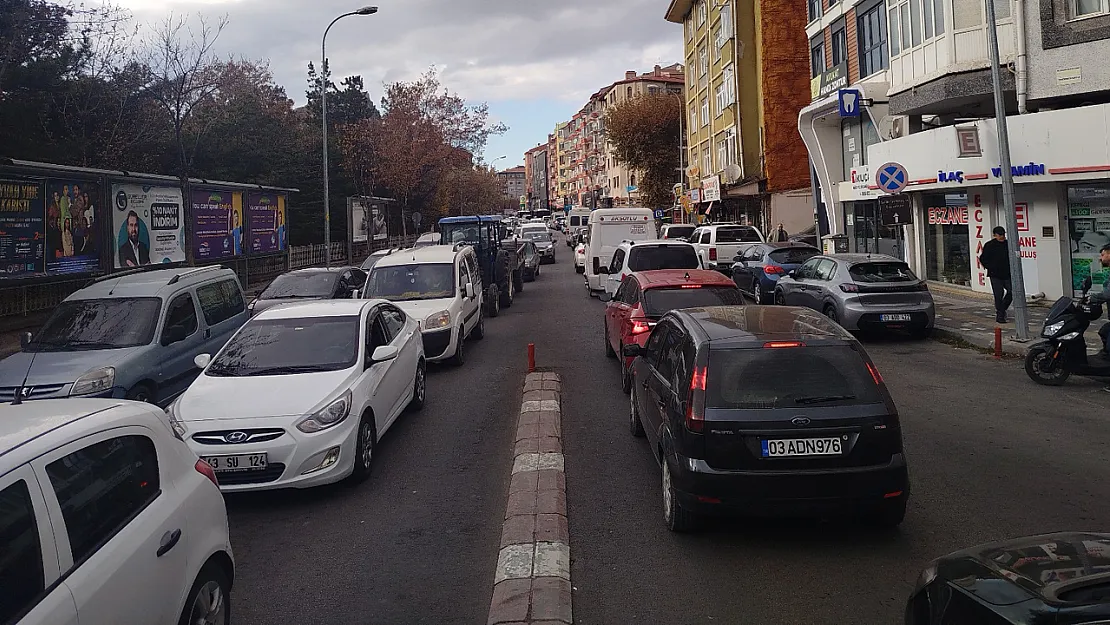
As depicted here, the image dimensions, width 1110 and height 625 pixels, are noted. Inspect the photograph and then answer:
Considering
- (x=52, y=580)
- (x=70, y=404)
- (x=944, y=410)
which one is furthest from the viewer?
(x=944, y=410)

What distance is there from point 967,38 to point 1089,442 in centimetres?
1431

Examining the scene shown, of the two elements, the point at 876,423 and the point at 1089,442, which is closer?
the point at 876,423

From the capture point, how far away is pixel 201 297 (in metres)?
11.5

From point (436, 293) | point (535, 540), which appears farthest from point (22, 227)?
point (535, 540)

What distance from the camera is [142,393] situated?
9.69 m

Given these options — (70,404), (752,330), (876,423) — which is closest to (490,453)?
(752,330)

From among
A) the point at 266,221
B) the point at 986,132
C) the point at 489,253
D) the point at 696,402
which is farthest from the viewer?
the point at 266,221

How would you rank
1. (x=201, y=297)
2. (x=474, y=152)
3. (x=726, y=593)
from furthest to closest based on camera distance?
(x=474, y=152), (x=201, y=297), (x=726, y=593)

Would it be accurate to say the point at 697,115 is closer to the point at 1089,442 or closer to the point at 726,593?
the point at 1089,442

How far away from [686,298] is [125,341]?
669 cm

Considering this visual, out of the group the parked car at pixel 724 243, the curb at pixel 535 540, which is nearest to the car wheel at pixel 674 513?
the curb at pixel 535 540

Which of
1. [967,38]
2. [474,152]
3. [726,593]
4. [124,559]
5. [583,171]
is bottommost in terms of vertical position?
[726,593]

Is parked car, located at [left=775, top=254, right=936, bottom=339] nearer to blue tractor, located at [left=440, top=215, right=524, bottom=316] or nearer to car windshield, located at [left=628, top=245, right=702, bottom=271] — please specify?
car windshield, located at [left=628, top=245, right=702, bottom=271]

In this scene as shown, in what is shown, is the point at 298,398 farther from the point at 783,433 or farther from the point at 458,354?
the point at 458,354
